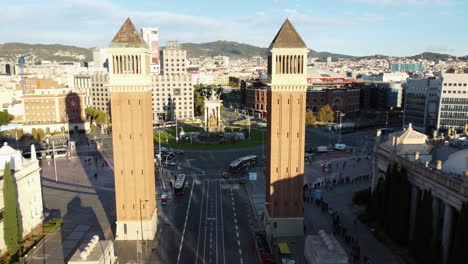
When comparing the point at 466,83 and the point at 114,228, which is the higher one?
the point at 466,83

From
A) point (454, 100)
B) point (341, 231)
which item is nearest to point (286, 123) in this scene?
point (341, 231)

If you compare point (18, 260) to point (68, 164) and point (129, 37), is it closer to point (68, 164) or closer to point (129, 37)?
point (129, 37)

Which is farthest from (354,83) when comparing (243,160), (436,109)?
(243,160)

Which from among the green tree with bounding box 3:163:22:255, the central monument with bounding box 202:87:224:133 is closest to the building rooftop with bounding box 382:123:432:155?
the green tree with bounding box 3:163:22:255

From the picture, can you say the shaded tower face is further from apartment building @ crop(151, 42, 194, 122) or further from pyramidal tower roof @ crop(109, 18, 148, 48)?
apartment building @ crop(151, 42, 194, 122)

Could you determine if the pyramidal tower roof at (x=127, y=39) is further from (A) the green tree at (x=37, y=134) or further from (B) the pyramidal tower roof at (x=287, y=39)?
(A) the green tree at (x=37, y=134)

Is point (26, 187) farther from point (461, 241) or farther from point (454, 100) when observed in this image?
point (454, 100)

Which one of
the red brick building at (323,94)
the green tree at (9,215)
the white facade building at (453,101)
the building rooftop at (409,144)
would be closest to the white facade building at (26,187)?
the green tree at (9,215)
